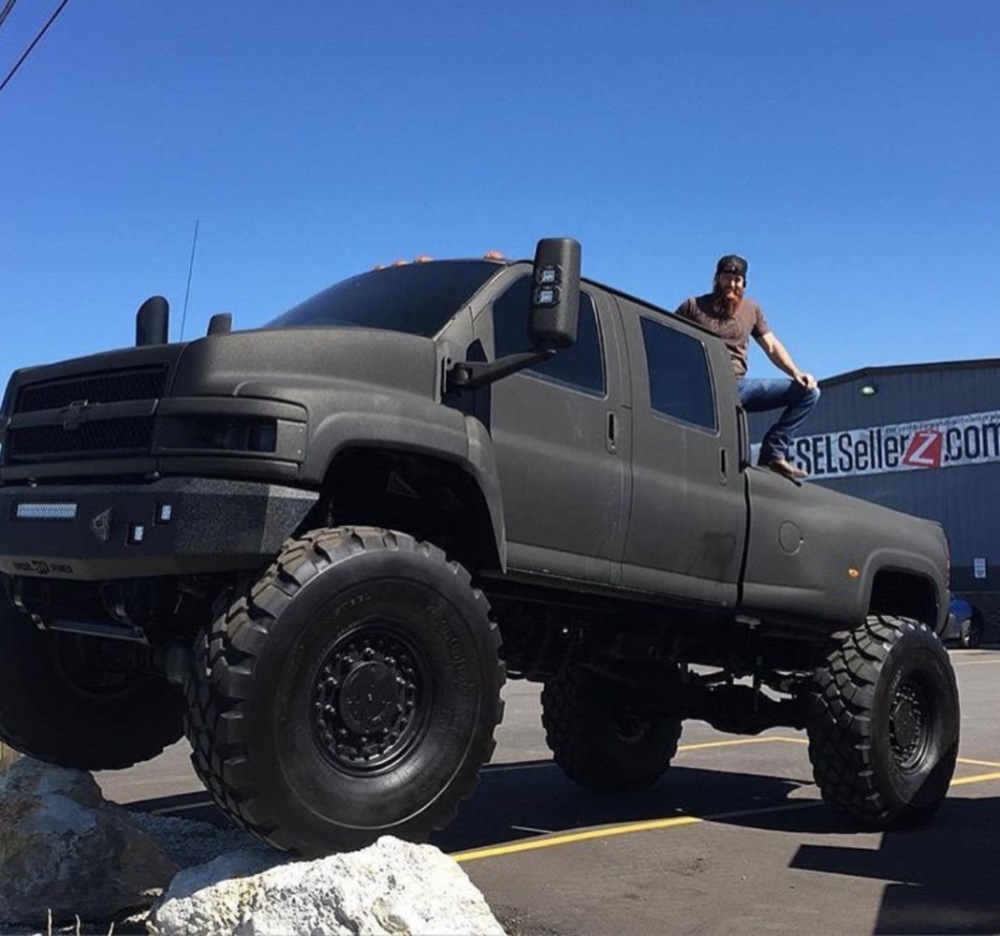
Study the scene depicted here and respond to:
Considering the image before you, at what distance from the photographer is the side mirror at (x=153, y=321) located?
5.46 meters

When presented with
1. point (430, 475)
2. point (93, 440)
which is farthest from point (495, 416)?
point (93, 440)

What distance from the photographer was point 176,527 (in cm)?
369

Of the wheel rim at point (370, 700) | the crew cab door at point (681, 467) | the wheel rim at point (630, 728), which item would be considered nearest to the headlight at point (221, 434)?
the wheel rim at point (370, 700)

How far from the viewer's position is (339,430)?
3926 millimetres

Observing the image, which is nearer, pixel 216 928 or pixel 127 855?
pixel 216 928

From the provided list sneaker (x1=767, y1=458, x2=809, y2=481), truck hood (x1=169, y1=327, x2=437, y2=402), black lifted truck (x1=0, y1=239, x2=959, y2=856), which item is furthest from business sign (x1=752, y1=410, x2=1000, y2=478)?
truck hood (x1=169, y1=327, x2=437, y2=402)

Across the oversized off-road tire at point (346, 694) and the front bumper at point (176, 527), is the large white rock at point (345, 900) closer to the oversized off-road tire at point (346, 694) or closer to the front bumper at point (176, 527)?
the oversized off-road tire at point (346, 694)

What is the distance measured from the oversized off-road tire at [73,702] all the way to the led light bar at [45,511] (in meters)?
0.78

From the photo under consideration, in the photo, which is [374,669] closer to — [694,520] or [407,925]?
[407,925]

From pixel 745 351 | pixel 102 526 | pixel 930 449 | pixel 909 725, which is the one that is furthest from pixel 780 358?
pixel 930 449

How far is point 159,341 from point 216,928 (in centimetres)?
277

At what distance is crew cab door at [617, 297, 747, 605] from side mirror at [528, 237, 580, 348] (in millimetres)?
1086

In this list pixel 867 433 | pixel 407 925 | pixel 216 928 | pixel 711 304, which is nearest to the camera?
pixel 407 925

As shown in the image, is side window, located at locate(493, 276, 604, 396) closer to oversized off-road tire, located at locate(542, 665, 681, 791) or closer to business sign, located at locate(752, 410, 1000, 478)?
oversized off-road tire, located at locate(542, 665, 681, 791)
